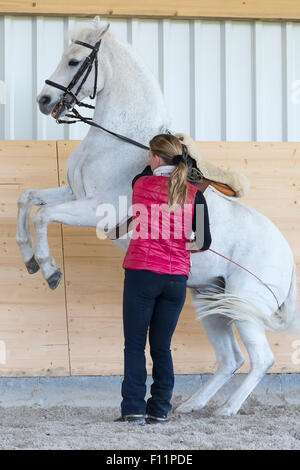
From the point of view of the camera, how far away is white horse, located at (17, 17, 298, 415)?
3.87 meters

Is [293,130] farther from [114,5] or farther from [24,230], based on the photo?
[24,230]

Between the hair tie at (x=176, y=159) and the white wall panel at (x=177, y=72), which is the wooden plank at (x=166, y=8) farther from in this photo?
the hair tie at (x=176, y=159)

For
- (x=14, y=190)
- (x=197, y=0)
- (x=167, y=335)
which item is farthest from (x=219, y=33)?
(x=167, y=335)

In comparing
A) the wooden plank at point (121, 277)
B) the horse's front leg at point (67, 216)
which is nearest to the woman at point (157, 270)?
the horse's front leg at point (67, 216)

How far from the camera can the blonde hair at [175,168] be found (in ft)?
10.8

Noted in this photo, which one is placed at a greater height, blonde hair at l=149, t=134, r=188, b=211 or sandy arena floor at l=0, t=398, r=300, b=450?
blonde hair at l=149, t=134, r=188, b=211

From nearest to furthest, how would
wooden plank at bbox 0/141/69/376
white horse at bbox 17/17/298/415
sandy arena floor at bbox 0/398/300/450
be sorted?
sandy arena floor at bbox 0/398/300/450 → white horse at bbox 17/17/298/415 → wooden plank at bbox 0/141/69/376

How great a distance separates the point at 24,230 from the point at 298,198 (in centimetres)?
193

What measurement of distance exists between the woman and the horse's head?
70 centimetres

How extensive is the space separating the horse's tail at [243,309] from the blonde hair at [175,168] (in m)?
0.84

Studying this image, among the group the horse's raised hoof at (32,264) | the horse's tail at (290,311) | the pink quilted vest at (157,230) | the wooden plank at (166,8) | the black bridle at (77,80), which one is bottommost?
the horse's tail at (290,311)

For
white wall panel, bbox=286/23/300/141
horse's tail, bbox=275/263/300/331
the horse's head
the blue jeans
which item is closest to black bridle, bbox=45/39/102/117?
the horse's head

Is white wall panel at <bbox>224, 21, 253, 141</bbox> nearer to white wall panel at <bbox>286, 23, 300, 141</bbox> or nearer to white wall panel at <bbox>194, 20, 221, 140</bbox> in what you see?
white wall panel at <bbox>194, 20, 221, 140</bbox>

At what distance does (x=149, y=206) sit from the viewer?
332 centimetres
